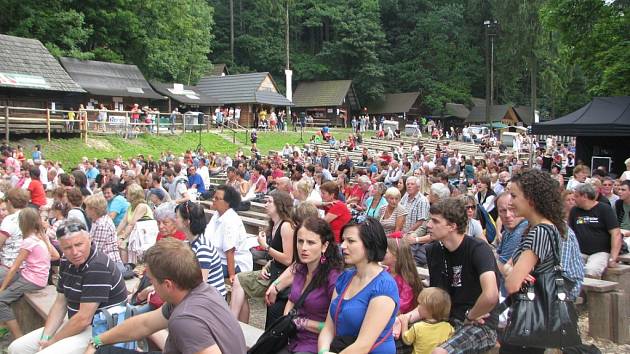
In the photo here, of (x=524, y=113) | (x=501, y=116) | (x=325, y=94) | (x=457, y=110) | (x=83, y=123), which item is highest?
(x=325, y=94)

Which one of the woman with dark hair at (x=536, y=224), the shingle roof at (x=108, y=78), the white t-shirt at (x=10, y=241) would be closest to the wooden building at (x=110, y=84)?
the shingle roof at (x=108, y=78)

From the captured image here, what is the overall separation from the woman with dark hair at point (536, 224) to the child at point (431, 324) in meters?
0.57

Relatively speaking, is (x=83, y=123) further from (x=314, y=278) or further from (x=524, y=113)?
(x=524, y=113)

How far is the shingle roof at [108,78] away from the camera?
104 feet

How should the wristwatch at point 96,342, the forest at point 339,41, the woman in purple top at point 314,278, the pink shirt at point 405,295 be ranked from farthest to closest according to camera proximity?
the forest at point 339,41
the pink shirt at point 405,295
the woman in purple top at point 314,278
the wristwatch at point 96,342

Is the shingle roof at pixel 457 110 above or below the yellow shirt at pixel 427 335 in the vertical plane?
above

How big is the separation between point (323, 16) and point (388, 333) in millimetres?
56992

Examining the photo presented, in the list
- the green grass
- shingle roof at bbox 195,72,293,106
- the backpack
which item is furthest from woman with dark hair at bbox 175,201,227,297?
shingle roof at bbox 195,72,293,106

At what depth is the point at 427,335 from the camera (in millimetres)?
3922

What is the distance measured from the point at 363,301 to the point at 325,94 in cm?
4799

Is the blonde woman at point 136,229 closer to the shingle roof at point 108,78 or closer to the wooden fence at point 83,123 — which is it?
the wooden fence at point 83,123

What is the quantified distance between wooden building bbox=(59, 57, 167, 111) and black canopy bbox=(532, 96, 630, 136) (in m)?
24.6

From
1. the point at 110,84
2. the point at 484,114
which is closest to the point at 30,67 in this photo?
the point at 110,84

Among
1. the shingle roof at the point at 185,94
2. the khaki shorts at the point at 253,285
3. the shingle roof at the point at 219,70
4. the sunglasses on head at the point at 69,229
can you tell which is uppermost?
the shingle roof at the point at 219,70
